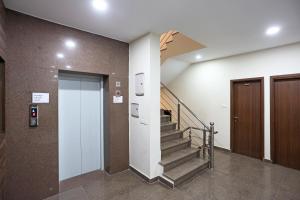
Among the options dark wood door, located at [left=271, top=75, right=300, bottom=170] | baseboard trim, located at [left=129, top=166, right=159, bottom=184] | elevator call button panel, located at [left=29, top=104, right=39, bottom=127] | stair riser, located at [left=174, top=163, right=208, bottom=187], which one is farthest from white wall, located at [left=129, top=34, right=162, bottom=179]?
dark wood door, located at [left=271, top=75, right=300, bottom=170]

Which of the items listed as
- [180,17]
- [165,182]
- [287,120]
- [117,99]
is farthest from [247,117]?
[117,99]

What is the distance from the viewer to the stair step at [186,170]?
2746mm

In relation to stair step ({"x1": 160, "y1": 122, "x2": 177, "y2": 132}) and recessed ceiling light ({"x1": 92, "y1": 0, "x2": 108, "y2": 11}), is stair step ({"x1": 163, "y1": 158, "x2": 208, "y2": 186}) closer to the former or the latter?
stair step ({"x1": 160, "y1": 122, "x2": 177, "y2": 132})

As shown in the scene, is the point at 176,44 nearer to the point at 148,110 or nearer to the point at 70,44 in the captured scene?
the point at 148,110

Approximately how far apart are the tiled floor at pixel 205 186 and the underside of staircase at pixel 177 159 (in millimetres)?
139

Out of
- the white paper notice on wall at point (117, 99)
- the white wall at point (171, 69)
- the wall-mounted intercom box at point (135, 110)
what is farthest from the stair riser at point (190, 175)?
the white wall at point (171, 69)

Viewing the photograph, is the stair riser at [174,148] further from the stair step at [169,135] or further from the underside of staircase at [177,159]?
the stair step at [169,135]

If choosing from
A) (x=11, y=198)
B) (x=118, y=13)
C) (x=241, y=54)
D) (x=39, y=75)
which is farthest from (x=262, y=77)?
(x=11, y=198)

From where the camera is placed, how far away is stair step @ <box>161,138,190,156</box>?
10.8 ft

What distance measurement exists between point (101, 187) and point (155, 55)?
255cm

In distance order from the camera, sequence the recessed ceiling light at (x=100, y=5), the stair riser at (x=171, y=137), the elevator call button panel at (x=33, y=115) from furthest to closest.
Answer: the stair riser at (x=171, y=137), the elevator call button panel at (x=33, y=115), the recessed ceiling light at (x=100, y=5)

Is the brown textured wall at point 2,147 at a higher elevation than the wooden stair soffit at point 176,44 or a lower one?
lower

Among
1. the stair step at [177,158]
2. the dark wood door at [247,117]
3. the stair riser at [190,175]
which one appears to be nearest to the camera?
the stair riser at [190,175]

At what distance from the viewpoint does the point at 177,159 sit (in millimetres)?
3109
